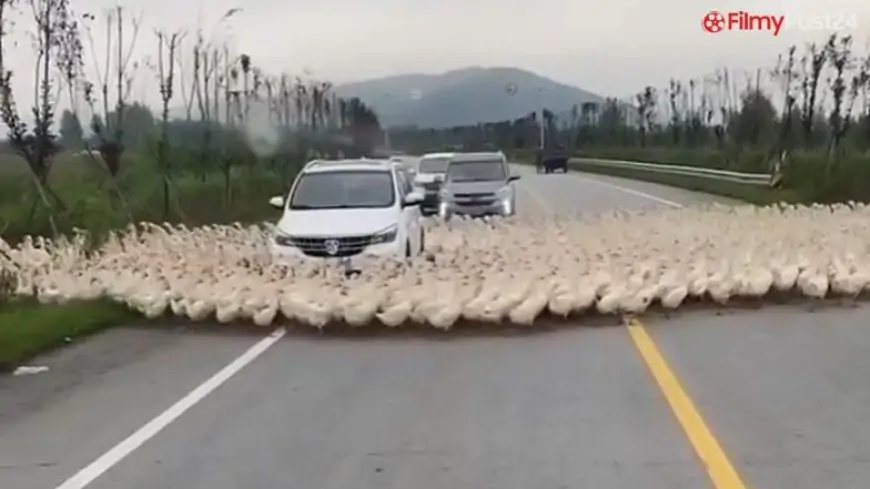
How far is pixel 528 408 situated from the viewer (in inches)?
397

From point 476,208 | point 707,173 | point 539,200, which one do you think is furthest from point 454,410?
point 707,173

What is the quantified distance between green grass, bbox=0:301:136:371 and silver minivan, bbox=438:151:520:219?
18.8m

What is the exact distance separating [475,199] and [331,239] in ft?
55.1

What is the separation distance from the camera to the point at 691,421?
9414 mm

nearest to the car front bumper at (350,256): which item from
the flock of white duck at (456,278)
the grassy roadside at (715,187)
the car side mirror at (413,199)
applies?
the flock of white duck at (456,278)

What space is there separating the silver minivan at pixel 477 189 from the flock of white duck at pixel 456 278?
13.5 metres

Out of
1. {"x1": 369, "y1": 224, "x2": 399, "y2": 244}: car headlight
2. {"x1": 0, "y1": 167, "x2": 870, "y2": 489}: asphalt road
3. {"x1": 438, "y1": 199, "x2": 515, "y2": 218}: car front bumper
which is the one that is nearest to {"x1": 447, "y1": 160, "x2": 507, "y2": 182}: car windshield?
{"x1": 438, "y1": 199, "x2": 515, "y2": 218}: car front bumper

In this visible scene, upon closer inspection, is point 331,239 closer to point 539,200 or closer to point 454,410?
point 454,410

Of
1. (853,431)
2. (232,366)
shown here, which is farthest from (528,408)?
(232,366)

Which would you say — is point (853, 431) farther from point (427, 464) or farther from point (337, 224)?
point (337, 224)

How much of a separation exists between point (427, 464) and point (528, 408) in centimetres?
188

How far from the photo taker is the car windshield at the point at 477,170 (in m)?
36.1

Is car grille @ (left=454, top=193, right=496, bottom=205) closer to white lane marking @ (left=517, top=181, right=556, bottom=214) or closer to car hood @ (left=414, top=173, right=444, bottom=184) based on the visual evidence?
white lane marking @ (left=517, top=181, right=556, bottom=214)

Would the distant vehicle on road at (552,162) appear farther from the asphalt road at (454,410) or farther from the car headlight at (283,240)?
the asphalt road at (454,410)
